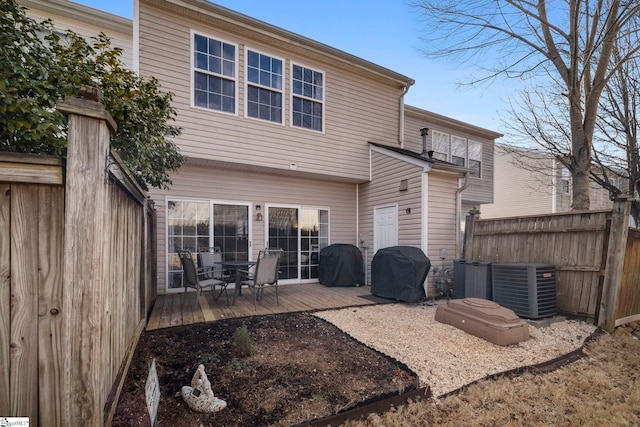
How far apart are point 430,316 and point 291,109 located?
5.12 m

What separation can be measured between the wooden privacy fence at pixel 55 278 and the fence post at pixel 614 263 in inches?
230

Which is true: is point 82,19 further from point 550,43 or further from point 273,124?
point 550,43

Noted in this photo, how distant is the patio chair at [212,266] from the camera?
5520 millimetres

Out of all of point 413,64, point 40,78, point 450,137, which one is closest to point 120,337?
point 40,78

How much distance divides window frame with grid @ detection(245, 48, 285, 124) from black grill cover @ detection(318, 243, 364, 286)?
3.28 m

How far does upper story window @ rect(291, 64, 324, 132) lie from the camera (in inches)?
266

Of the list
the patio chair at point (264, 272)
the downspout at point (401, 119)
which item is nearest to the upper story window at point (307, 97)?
the downspout at point (401, 119)

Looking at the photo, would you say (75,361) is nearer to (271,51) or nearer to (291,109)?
(291,109)

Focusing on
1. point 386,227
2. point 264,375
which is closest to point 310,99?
point 386,227

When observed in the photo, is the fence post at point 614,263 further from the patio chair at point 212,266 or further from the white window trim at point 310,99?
the patio chair at point 212,266

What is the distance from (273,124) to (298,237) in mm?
2786

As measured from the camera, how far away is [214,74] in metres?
5.87

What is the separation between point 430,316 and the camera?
183 inches

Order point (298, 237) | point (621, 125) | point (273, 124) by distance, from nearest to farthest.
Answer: point (273, 124) < point (621, 125) < point (298, 237)
